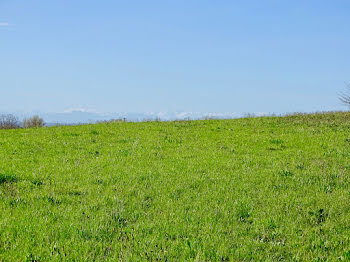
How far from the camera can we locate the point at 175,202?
28.2ft

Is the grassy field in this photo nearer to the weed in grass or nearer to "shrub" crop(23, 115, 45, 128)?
the weed in grass

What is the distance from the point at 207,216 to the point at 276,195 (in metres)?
2.68

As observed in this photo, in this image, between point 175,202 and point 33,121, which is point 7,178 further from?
point 33,121

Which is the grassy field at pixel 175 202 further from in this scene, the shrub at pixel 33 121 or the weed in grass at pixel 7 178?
the shrub at pixel 33 121

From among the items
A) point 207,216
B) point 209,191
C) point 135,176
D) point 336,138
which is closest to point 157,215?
point 207,216

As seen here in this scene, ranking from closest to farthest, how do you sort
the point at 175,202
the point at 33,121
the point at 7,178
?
the point at 175,202 < the point at 7,178 < the point at 33,121

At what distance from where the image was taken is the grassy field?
20.6ft

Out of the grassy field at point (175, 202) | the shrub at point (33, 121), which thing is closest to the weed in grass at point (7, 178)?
the grassy field at point (175, 202)

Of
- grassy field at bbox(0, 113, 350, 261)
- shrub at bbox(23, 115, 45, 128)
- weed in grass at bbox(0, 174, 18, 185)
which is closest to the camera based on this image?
grassy field at bbox(0, 113, 350, 261)

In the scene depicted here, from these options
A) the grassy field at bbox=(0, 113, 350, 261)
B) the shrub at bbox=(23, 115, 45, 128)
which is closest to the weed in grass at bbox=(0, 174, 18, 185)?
the grassy field at bbox=(0, 113, 350, 261)

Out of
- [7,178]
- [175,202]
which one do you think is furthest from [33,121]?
[175,202]

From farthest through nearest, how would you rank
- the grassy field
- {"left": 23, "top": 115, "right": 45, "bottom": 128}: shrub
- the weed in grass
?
{"left": 23, "top": 115, "right": 45, "bottom": 128}: shrub, the weed in grass, the grassy field

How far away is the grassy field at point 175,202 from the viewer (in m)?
6.28

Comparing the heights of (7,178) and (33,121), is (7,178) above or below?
below
